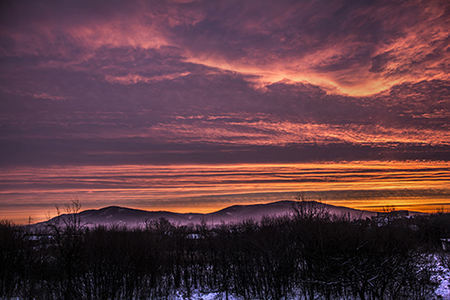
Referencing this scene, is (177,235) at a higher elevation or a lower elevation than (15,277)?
higher

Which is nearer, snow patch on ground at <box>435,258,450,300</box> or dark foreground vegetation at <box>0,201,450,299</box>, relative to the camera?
dark foreground vegetation at <box>0,201,450,299</box>

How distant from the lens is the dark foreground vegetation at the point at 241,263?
23.8m

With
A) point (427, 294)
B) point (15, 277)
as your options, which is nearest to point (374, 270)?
point (427, 294)

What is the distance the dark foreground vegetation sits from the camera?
23812 mm

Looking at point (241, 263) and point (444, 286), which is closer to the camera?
point (444, 286)

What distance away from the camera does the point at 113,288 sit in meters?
30.6

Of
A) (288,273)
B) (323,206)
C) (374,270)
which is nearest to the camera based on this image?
(374,270)

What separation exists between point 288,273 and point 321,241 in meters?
5.03

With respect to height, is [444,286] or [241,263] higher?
[241,263]

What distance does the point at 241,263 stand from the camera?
3344 centimetres

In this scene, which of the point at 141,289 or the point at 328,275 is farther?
the point at 141,289

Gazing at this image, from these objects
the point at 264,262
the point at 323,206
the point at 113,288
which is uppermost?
the point at 323,206

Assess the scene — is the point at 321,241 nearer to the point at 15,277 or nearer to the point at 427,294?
the point at 427,294

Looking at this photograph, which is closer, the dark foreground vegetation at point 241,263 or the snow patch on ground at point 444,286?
the dark foreground vegetation at point 241,263
